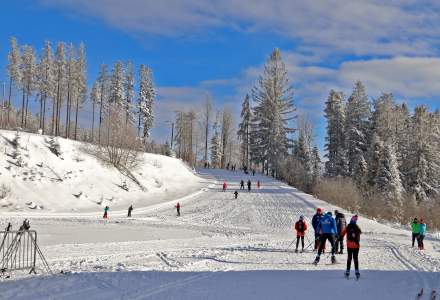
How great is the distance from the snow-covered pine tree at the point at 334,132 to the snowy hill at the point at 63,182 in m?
24.4

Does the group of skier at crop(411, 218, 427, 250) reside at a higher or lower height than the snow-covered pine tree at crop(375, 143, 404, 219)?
lower

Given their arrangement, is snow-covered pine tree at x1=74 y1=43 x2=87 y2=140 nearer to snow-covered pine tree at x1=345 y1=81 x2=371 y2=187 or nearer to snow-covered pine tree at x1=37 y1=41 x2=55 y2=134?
snow-covered pine tree at x1=37 y1=41 x2=55 y2=134

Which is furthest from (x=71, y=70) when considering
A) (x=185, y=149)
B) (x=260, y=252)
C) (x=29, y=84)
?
(x=260, y=252)

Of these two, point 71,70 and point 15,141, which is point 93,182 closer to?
point 15,141

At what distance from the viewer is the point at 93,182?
4500cm

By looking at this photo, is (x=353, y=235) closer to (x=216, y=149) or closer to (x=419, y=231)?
(x=419, y=231)

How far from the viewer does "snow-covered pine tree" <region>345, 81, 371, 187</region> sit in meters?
66.8

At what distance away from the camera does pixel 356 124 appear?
69375 mm

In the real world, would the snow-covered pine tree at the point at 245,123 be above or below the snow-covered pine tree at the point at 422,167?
above

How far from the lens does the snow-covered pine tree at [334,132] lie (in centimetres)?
7053

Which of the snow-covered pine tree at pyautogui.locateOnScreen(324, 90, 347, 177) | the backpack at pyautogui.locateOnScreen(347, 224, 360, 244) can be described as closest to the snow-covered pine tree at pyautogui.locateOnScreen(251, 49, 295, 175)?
the snow-covered pine tree at pyautogui.locateOnScreen(324, 90, 347, 177)

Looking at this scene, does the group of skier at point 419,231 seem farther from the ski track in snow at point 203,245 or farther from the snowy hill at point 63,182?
the snowy hill at point 63,182

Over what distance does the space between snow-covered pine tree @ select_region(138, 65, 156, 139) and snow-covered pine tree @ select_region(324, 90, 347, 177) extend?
30.1 m

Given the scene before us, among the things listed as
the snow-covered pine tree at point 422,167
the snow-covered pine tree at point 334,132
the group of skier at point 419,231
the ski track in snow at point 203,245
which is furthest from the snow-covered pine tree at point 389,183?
the group of skier at point 419,231
